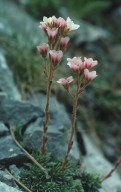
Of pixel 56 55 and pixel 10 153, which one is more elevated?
pixel 56 55

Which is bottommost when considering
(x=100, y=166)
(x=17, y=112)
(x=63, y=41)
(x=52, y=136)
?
(x=100, y=166)

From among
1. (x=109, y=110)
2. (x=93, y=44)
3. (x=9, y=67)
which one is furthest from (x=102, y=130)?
(x=93, y=44)

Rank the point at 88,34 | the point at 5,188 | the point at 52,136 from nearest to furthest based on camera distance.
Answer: the point at 5,188 < the point at 52,136 < the point at 88,34

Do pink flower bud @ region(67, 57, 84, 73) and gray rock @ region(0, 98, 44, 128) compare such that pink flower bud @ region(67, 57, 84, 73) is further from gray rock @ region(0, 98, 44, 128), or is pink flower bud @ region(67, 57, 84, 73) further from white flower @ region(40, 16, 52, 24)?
gray rock @ region(0, 98, 44, 128)

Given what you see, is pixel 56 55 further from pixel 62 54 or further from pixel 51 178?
pixel 51 178

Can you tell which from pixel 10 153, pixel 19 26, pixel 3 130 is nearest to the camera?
pixel 10 153

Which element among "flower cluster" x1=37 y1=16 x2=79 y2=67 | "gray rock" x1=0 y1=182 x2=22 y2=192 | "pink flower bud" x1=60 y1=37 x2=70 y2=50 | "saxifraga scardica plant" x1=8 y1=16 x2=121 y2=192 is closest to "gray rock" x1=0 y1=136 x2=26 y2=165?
"saxifraga scardica plant" x1=8 y1=16 x2=121 y2=192

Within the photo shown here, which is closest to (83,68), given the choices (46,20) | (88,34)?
(46,20)
